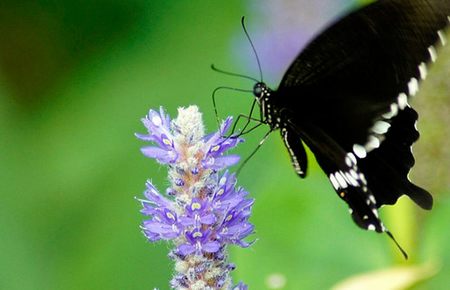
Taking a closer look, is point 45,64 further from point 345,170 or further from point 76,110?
point 345,170

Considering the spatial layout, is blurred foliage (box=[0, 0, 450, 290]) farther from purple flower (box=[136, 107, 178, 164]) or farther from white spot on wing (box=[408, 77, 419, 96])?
purple flower (box=[136, 107, 178, 164])

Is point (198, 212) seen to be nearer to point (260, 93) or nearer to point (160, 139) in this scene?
point (160, 139)

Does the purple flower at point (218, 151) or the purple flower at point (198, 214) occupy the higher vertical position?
the purple flower at point (218, 151)

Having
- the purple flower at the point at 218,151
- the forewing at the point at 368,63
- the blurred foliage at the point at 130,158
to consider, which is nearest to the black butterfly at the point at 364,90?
the forewing at the point at 368,63

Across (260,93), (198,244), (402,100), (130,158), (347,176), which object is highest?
(130,158)

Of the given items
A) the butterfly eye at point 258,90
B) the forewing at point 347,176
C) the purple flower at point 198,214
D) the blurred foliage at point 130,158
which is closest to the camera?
the purple flower at point 198,214

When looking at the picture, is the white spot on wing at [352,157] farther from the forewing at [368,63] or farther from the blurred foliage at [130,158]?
the blurred foliage at [130,158]

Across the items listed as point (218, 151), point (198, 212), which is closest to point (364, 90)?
point (218, 151)

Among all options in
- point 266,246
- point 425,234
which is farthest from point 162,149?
point 425,234

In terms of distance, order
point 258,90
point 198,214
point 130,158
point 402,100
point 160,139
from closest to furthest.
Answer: point 198,214 → point 160,139 → point 402,100 → point 258,90 → point 130,158
